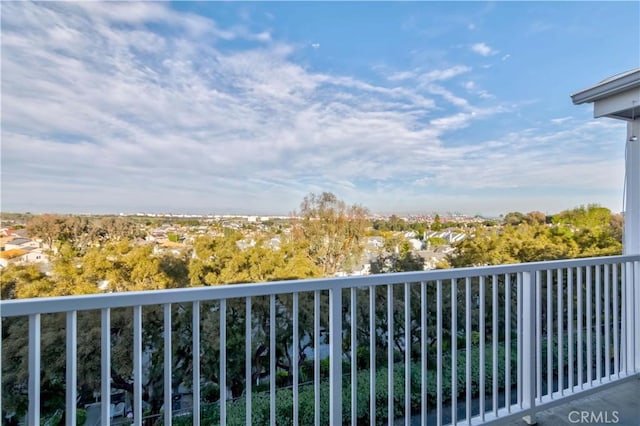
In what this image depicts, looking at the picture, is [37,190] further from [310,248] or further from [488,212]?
[488,212]

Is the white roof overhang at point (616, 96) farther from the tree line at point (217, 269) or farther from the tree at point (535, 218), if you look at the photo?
the tree at point (535, 218)

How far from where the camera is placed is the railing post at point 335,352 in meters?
1.64

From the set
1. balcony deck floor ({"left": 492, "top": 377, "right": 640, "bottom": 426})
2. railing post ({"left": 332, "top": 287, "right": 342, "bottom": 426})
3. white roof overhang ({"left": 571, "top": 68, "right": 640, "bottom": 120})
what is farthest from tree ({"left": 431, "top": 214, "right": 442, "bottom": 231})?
railing post ({"left": 332, "top": 287, "right": 342, "bottom": 426})

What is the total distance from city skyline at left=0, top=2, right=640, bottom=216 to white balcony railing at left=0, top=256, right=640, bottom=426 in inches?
65.9

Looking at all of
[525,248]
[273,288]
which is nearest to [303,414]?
[273,288]

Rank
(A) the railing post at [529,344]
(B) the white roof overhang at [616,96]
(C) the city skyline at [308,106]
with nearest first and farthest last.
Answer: (A) the railing post at [529,344] < (B) the white roof overhang at [616,96] < (C) the city skyline at [308,106]

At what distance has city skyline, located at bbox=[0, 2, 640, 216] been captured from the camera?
12.1 ft

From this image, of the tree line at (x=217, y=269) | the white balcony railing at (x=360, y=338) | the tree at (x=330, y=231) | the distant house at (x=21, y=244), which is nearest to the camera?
the white balcony railing at (x=360, y=338)

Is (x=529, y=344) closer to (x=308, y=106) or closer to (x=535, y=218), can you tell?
(x=535, y=218)

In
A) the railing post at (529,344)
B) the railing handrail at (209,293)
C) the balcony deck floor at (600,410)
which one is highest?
the railing handrail at (209,293)

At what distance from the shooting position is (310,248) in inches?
213

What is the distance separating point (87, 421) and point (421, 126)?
19.9 ft

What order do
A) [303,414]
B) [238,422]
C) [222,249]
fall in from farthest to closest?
[222,249]
[303,414]
[238,422]

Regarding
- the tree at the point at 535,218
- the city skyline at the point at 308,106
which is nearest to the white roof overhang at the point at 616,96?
the city skyline at the point at 308,106
